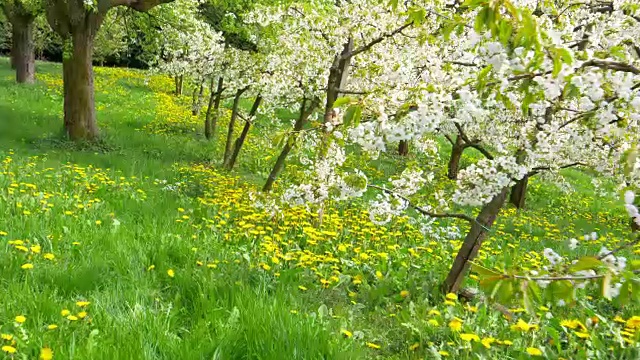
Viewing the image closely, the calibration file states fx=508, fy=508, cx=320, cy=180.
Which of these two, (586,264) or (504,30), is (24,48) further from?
(586,264)

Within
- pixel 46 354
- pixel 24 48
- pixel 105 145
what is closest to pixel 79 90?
pixel 105 145

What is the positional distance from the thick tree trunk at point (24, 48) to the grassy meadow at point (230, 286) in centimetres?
1257

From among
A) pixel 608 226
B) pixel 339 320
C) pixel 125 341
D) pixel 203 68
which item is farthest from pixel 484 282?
pixel 203 68

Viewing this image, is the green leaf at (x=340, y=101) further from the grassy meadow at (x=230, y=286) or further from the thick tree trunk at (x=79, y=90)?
the thick tree trunk at (x=79, y=90)

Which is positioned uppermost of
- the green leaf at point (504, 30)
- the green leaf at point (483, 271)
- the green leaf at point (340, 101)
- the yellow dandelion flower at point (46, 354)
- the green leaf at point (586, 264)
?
the green leaf at point (504, 30)

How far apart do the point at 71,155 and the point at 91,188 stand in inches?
128

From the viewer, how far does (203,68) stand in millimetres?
13047

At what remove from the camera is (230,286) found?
12.1 ft

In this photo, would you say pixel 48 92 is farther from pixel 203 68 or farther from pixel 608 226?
pixel 608 226

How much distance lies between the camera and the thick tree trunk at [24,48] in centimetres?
1873

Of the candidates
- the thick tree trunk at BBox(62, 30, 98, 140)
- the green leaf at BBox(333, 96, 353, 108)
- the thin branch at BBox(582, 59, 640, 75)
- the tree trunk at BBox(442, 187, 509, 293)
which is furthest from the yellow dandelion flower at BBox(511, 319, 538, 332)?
the thick tree trunk at BBox(62, 30, 98, 140)

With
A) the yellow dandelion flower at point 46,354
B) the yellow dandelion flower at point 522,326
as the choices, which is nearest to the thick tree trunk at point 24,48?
the yellow dandelion flower at point 46,354

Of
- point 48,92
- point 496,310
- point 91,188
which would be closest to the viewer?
point 496,310

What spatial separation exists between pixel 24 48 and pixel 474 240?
19.8 meters
